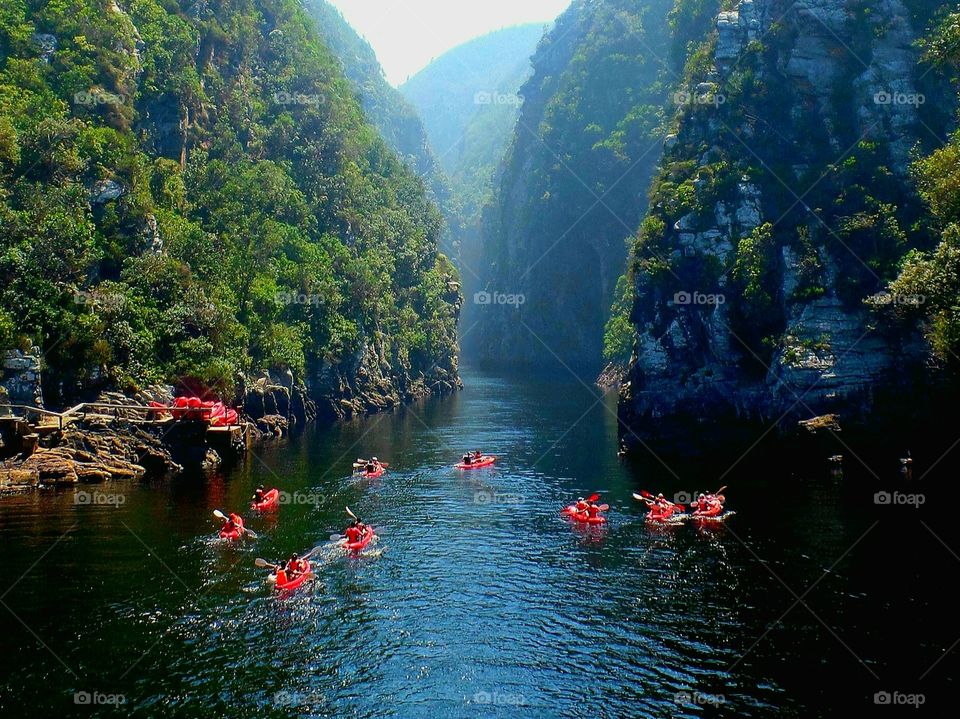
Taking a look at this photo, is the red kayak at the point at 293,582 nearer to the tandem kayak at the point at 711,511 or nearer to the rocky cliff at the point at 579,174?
the tandem kayak at the point at 711,511

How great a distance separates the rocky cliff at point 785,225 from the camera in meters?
49.1

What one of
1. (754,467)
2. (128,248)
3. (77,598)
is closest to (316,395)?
(128,248)

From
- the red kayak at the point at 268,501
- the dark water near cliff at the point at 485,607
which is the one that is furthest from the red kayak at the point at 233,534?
the red kayak at the point at 268,501
